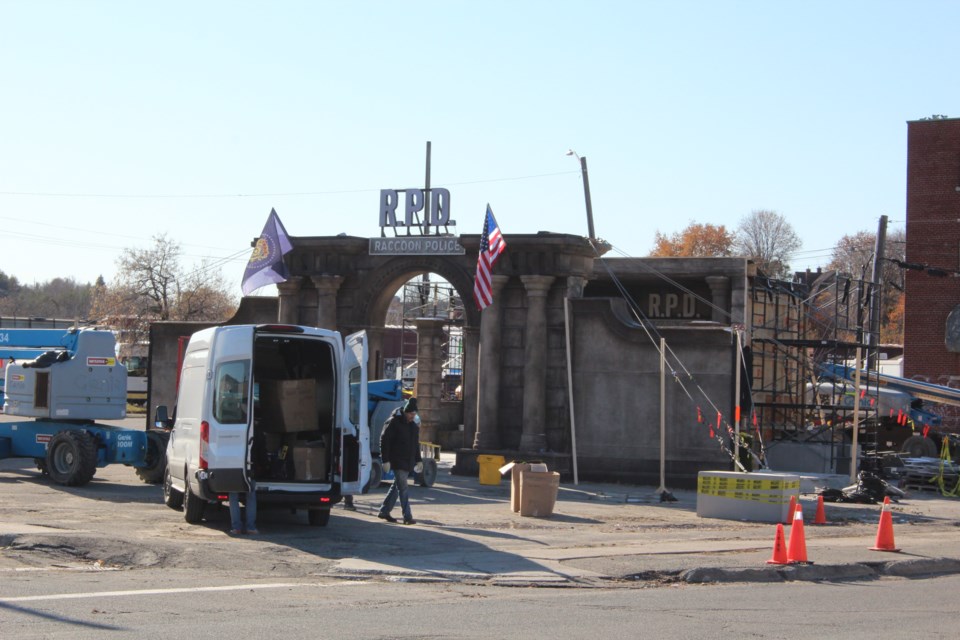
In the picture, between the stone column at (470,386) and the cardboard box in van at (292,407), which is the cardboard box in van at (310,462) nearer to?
the cardboard box in van at (292,407)

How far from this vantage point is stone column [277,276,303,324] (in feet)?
91.2

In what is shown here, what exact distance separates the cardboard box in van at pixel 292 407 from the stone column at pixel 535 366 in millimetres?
9698

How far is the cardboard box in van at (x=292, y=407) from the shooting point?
53.5 feet

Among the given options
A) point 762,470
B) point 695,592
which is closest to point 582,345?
point 762,470

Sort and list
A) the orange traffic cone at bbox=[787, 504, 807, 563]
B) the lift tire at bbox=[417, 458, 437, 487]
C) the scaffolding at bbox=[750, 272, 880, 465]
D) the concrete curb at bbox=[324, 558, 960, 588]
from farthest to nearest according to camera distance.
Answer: the scaffolding at bbox=[750, 272, 880, 465] → the lift tire at bbox=[417, 458, 437, 487] → the orange traffic cone at bbox=[787, 504, 807, 563] → the concrete curb at bbox=[324, 558, 960, 588]

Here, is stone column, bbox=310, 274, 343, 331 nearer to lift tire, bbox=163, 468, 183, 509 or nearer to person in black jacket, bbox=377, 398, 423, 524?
lift tire, bbox=163, 468, 183, 509

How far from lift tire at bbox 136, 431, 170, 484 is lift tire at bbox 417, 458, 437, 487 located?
4.87 m

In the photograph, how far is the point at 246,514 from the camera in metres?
14.8

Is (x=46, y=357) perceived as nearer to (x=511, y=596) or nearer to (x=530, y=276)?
(x=530, y=276)

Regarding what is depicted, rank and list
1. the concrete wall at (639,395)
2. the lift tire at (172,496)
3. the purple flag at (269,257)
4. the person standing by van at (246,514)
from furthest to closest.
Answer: the purple flag at (269,257)
the concrete wall at (639,395)
the lift tire at (172,496)
the person standing by van at (246,514)

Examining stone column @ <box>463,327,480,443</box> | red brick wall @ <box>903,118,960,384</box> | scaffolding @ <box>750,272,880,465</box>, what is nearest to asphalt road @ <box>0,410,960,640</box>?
stone column @ <box>463,327,480,443</box>

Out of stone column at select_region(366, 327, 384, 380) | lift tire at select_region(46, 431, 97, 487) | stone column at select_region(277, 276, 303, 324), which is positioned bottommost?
lift tire at select_region(46, 431, 97, 487)

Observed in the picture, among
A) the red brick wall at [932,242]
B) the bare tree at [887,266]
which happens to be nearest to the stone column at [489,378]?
the red brick wall at [932,242]

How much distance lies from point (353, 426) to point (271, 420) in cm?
143
